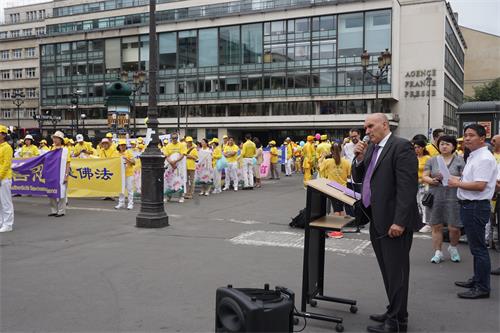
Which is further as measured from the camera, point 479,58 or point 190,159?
point 479,58

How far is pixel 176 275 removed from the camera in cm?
640

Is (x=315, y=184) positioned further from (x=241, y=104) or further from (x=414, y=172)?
(x=241, y=104)

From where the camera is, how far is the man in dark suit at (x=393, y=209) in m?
4.38

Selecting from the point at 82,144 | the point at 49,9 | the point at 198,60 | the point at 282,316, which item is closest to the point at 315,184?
the point at 282,316

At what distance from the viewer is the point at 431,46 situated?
57312 mm

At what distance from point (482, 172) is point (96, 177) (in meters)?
11.4

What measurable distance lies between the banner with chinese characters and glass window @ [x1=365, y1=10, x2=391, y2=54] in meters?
47.4

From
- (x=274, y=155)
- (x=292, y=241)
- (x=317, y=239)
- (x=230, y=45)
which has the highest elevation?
(x=230, y=45)

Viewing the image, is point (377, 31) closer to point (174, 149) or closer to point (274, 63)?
point (274, 63)

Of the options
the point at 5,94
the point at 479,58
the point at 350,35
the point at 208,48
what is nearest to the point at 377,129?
the point at 350,35

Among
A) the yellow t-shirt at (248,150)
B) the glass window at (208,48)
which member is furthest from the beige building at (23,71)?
the yellow t-shirt at (248,150)

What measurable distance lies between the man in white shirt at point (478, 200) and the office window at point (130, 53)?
68750 millimetres

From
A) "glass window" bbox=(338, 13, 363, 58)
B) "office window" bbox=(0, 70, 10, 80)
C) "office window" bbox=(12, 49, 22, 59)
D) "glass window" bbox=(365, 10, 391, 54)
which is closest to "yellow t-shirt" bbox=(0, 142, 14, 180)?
"glass window" bbox=(338, 13, 363, 58)

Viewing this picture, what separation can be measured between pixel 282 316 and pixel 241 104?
60.7 metres
